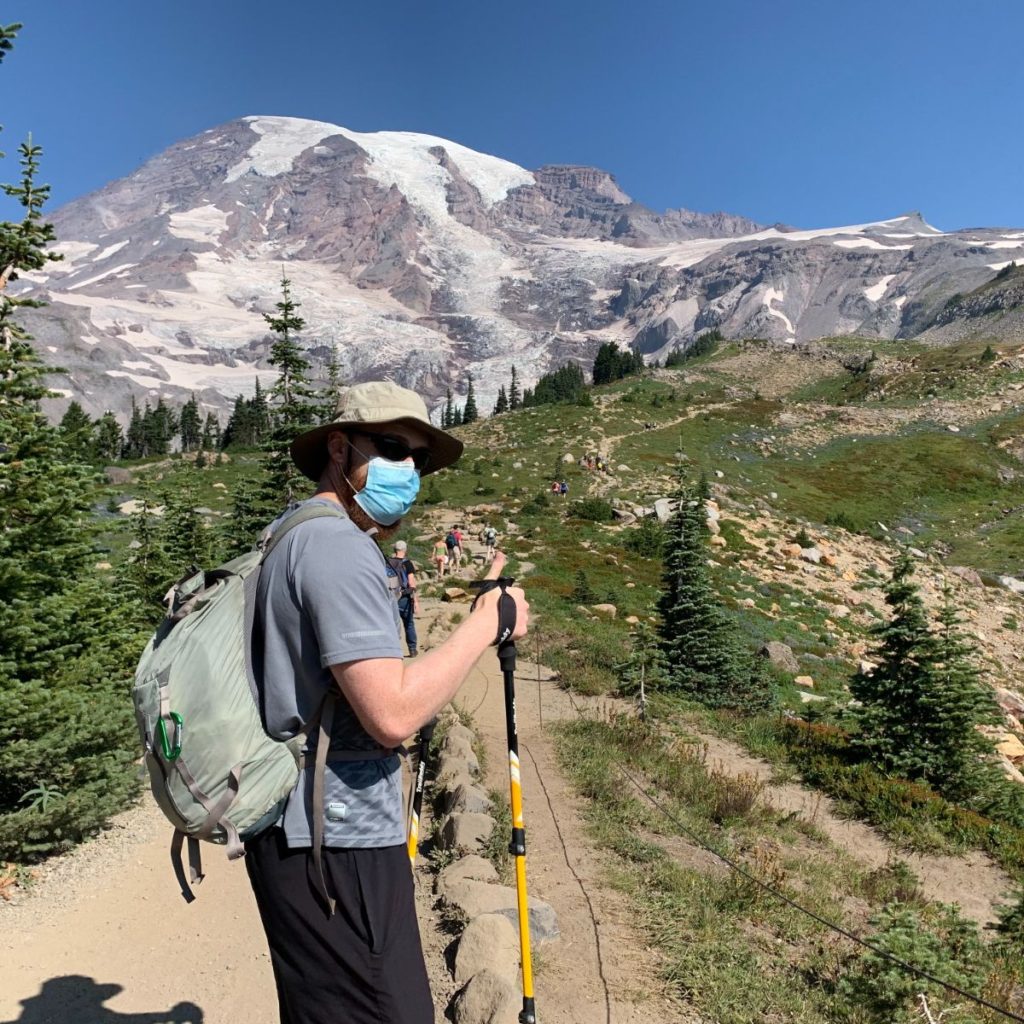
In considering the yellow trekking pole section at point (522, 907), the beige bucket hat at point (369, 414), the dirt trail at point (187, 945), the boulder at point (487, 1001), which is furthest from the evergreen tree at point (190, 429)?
the beige bucket hat at point (369, 414)

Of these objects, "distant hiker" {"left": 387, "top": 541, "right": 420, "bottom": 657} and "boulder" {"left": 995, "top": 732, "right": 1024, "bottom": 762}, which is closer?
"distant hiker" {"left": 387, "top": 541, "right": 420, "bottom": 657}

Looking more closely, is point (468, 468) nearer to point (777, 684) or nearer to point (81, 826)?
point (777, 684)

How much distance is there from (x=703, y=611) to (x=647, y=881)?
29.1ft

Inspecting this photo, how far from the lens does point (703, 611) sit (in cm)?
1450

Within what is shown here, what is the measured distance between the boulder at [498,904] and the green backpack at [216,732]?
3994 mm

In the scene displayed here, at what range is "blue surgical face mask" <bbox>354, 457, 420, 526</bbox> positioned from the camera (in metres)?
2.39

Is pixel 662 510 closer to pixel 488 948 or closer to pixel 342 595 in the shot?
pixel 488 948

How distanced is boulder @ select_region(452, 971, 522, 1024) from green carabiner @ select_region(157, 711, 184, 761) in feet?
11.3

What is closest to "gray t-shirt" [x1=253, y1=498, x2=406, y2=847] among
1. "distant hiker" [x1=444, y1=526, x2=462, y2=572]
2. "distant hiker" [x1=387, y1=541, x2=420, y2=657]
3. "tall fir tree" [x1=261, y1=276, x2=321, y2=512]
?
"distant hiker" [x1=387, y1=541, x2=420, y2=657]

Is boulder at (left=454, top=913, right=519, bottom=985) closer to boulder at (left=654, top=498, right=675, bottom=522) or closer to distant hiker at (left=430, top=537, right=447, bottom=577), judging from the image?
distant hiker at (left=430, top=537, right=447, bottom=577)

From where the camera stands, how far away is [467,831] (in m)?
6.71

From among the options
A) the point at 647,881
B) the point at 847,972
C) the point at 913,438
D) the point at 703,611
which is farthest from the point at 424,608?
the point at 913,438

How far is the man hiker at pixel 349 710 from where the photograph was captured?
1.99 metres

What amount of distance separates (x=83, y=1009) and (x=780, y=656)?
15889 millimetres
